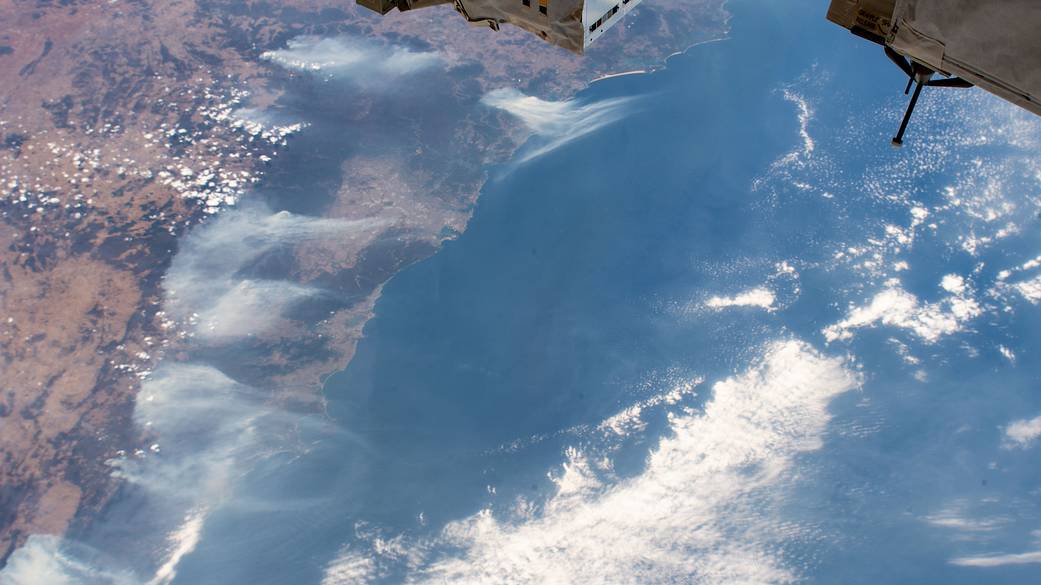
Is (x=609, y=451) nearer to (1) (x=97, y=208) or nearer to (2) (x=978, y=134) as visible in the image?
(2) (x=978, y=134)

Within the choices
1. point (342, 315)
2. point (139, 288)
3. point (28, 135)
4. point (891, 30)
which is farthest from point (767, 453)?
point (28, 135)

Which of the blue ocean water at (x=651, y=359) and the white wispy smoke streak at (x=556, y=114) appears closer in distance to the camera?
the blue ocean water at (x=651, y=359)

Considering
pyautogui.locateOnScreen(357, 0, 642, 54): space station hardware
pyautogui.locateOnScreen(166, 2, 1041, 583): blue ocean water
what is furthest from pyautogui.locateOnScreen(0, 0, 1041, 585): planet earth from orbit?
pyautogui.locateOnScreen(357, 0, 642, 54): space station hardware

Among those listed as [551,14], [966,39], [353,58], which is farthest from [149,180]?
[966,39]

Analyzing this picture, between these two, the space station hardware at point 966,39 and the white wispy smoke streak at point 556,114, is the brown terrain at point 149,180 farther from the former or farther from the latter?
the space station hardware at point 966,39

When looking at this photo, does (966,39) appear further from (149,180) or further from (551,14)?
(149,180)

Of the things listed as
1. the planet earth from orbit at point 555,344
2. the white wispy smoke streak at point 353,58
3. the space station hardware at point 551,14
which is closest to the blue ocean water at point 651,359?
the planet earth from orbit at point 555,344

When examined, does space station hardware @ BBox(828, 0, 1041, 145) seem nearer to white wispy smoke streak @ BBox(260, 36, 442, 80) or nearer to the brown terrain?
the brown terrain
